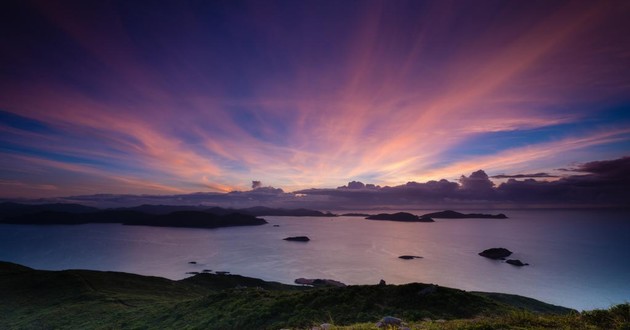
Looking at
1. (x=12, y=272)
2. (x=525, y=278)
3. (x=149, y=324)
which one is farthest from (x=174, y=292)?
(x=525, y=278)

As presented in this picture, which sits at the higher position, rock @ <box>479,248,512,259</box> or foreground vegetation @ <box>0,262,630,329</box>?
foreground vegetation @ <box>0,262,630,329</box>

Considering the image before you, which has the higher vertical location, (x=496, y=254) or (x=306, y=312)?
(x=306, y=312)

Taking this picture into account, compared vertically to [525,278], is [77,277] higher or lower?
higher

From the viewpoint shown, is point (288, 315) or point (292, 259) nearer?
point (288, 315)

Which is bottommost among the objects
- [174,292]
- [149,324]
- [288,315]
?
Answer: [174,292]

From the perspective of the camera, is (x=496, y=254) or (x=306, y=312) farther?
(x=496, y=254)

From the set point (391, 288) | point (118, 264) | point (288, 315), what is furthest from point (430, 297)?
point (118, 264)

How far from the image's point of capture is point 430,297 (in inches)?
1190

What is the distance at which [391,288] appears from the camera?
106ft

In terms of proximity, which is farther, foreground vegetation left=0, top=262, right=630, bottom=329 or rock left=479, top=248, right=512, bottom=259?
rock left=479, top=248, right=512, bottom=259

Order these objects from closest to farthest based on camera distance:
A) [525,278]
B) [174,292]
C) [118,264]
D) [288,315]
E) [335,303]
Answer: [288,315]
[335,303]
[174,292]
[525,278]
[118,264]

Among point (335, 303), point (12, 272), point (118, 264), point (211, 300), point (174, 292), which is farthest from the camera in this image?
point (118, 264)

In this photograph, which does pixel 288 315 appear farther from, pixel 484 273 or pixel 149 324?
pixel 484 273

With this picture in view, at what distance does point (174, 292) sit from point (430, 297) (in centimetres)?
6139
